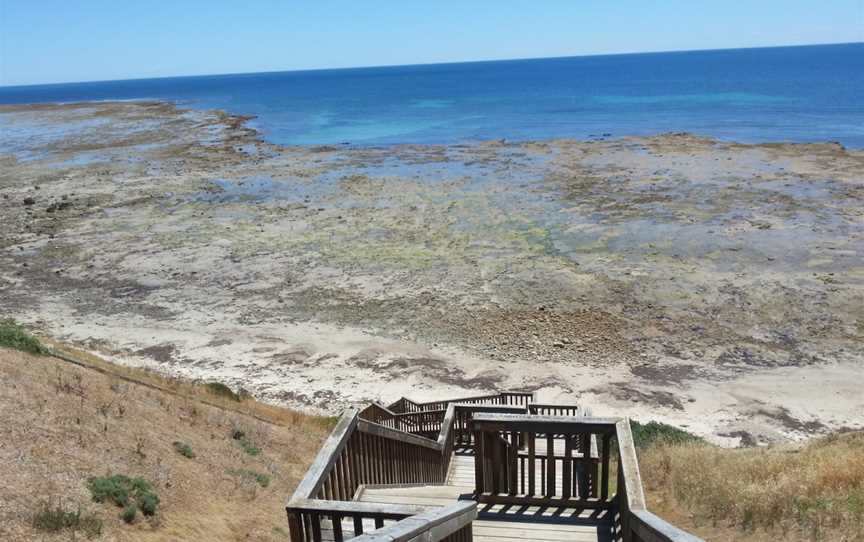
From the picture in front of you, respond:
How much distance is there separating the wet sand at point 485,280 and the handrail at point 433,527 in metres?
12.3

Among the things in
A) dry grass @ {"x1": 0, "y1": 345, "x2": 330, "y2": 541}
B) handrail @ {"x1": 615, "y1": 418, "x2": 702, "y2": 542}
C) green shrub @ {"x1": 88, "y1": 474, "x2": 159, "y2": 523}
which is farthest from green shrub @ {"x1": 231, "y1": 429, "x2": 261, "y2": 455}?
handrail @ {"x1": 615, "y1": 418, "x2": 702, "y2": 542}

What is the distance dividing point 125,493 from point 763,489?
7.98 metres

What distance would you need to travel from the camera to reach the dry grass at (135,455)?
6.97m

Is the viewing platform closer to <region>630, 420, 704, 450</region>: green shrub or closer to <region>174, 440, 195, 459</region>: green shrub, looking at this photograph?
<region>174, 440, 195, 459</region>: green shrub

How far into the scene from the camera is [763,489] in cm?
859

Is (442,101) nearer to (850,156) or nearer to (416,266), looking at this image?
(850,156)

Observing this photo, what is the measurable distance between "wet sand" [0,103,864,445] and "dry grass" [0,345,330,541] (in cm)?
563

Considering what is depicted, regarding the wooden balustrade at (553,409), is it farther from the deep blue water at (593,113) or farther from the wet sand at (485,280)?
the deep blue water at (593,113)

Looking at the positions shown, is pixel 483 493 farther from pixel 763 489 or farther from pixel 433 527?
pixel 763 489

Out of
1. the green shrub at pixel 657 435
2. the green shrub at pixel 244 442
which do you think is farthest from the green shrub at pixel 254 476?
the green shrub at pixel 657 435

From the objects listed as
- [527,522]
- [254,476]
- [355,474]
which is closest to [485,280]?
[254,476]

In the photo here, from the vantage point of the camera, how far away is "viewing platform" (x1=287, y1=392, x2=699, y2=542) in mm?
4168

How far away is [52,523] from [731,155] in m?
48.5

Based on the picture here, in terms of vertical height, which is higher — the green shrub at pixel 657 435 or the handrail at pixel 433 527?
the handrail at pixel 433 527
